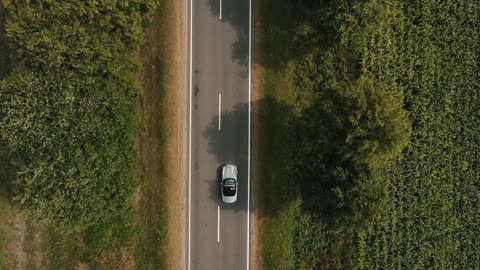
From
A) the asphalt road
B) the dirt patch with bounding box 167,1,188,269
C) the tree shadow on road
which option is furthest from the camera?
the tree shadow on road

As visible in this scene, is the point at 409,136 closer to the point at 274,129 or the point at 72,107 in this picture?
the point at 274,129

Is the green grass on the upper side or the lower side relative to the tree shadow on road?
lower

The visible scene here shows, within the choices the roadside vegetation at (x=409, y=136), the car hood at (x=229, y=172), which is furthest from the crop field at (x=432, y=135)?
the car hood at (x=229, y=172)

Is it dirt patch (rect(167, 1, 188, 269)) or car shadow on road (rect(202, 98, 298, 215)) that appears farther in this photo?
dirt patch (rect(167, 1, 188, 269))

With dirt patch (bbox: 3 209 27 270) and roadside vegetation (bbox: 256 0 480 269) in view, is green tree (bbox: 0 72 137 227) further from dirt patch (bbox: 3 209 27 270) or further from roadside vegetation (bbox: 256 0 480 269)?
roadside vegetation (bbox: 256 0 480 269)

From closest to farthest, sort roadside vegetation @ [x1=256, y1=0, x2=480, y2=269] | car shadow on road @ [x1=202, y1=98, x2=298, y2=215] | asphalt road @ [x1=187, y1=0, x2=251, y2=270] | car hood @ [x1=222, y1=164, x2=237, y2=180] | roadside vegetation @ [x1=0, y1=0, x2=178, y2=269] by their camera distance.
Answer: roadside vegetation @ [x1=0, y1=0, x2=178, y2=269]
roadside vegetation @ [x1=256, y1=0, x2=480, y2=269]
car hood @ [x1=222, y1=164, x2=237, y2=180]
car shadow on road @ [x1=202, y1=98, x2=298, y2=215]
asphalt road @ [x1=187, y1=0, x2=251, y2=270]

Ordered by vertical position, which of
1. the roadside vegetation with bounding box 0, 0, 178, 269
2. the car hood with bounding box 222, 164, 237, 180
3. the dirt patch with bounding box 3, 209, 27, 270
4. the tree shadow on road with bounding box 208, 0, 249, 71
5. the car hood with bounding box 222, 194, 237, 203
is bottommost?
the dirt patch with bounding box 3, 209, 27, 270

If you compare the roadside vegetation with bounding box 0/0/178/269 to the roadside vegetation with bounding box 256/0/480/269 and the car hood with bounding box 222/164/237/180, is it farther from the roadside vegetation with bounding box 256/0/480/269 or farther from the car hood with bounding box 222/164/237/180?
the roadside vegetation with bounding box 256/0/480/269

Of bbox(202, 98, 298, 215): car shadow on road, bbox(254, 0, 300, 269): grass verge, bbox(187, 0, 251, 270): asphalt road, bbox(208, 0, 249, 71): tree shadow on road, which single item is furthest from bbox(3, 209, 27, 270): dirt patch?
bbox(208, 0, 249, 71): tree shadow on road
